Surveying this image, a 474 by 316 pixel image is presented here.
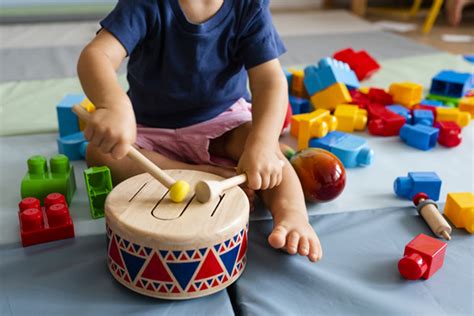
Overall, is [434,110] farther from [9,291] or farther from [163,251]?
[9,291]

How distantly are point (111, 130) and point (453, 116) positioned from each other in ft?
2.57

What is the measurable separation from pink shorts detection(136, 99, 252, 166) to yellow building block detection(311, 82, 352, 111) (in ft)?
1.00

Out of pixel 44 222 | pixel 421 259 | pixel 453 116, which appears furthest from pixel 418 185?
pixel 44 222

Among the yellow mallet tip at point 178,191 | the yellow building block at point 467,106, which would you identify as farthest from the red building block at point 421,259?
the yellow building block at point 467,106

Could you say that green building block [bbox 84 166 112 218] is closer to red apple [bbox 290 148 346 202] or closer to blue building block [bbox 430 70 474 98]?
red apple [bbox 290 148 346 202]

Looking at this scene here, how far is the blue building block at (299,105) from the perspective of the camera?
46.6 inches

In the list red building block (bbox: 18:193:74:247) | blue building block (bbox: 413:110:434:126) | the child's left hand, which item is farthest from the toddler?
blue building block (bbox: 413:110:434:126)

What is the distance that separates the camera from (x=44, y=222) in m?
0.74

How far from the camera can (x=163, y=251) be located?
590 mm

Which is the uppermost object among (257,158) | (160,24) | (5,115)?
(160,24)

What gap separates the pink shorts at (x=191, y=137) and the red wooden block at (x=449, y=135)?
41 centimetres

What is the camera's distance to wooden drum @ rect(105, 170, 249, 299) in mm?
591

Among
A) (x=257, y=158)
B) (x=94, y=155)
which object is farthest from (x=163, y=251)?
(x=94, y=155)

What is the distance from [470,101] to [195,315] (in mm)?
880
